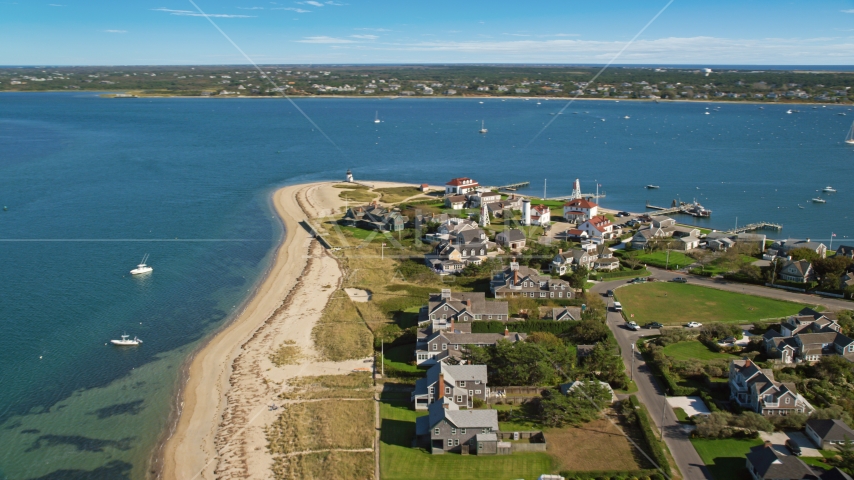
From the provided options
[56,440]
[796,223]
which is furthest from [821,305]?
[56,440]

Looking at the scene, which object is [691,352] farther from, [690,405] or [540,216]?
[540,216]

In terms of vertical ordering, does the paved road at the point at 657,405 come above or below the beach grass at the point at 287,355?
above

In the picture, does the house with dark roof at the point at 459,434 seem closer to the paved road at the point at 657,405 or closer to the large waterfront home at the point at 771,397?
the paved road at the point at 657,405

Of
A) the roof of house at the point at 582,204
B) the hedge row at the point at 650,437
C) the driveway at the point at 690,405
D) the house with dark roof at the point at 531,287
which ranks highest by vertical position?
the roof of house at the point at 582,204

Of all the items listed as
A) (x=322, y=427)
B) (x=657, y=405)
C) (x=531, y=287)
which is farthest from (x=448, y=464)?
(x=531, y=287)

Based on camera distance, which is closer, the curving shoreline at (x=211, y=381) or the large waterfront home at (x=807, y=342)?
the curving shoreline at (x=211, y=381)

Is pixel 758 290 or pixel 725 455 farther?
pixel 758 290

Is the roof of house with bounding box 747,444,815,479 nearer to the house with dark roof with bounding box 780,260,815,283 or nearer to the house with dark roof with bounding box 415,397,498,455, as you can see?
the house with dark roof with bounding box 415,397,498,455

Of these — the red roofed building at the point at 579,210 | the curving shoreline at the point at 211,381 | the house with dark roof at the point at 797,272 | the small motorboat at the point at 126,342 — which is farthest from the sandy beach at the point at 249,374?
the house with dark roof at the point at 797,272
